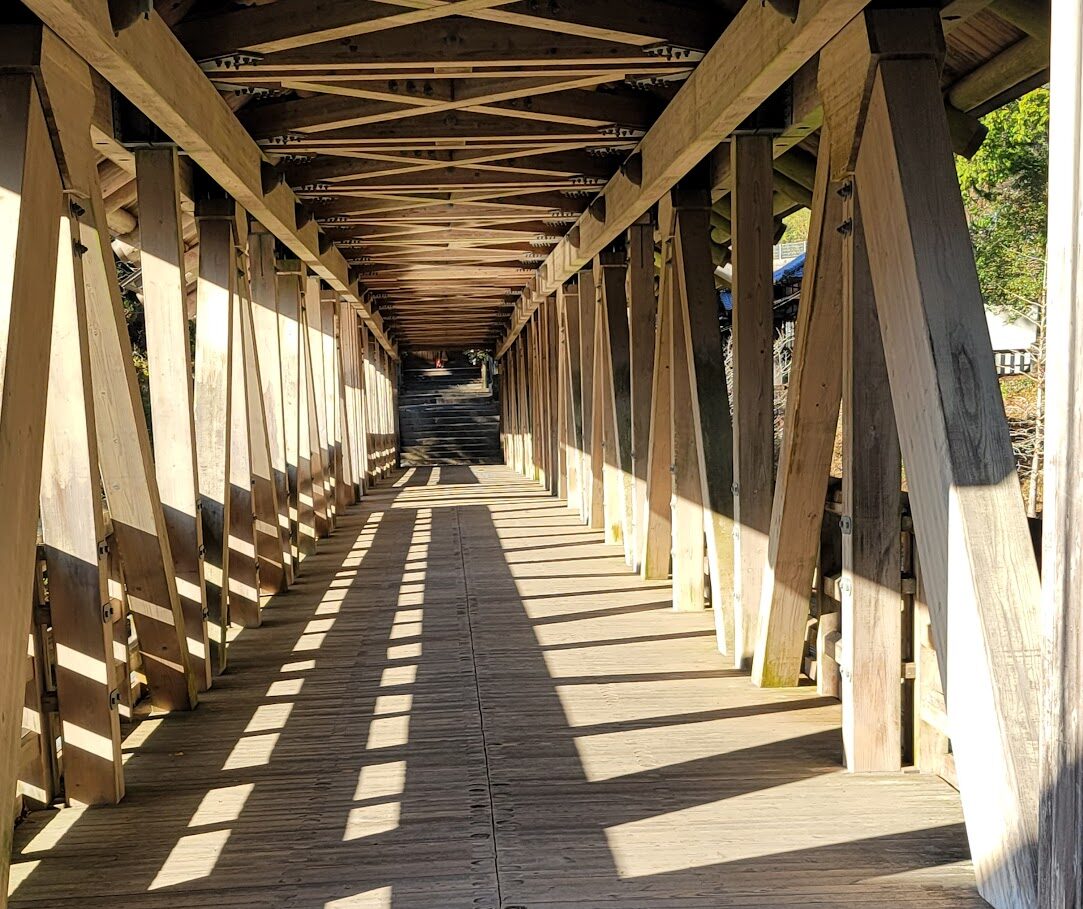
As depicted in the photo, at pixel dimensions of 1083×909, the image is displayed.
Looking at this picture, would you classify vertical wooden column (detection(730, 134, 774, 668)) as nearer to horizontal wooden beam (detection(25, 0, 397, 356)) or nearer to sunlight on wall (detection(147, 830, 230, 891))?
horizontal wooden beam (detection(25, 0, 397, 356))

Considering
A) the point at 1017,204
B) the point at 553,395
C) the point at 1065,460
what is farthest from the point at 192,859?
the point at 1017,204

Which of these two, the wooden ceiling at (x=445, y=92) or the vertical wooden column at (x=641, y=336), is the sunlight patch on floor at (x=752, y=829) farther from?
the vertical wooden column at (x=641, y=336)

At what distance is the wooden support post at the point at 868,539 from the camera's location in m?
4.22

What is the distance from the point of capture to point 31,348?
3480mm

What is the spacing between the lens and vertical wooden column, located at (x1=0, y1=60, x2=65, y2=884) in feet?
10.7

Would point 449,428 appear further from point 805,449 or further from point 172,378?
point 805,449

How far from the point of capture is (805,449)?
489 centimetres

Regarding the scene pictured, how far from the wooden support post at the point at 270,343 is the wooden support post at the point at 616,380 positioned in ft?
8.24

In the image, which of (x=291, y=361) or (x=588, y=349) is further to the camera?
(x=588, y=349)

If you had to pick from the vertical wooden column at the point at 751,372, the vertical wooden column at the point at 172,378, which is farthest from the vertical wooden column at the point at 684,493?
the vertical wooden column at the point at 172,378

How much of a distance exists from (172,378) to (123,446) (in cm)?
105

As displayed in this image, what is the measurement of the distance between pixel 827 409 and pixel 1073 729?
2.75 meters

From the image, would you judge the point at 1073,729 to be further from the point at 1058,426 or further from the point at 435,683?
the point at 435,683

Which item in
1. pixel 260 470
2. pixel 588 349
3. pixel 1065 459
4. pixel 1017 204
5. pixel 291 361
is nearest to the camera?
pixel 1065 459
